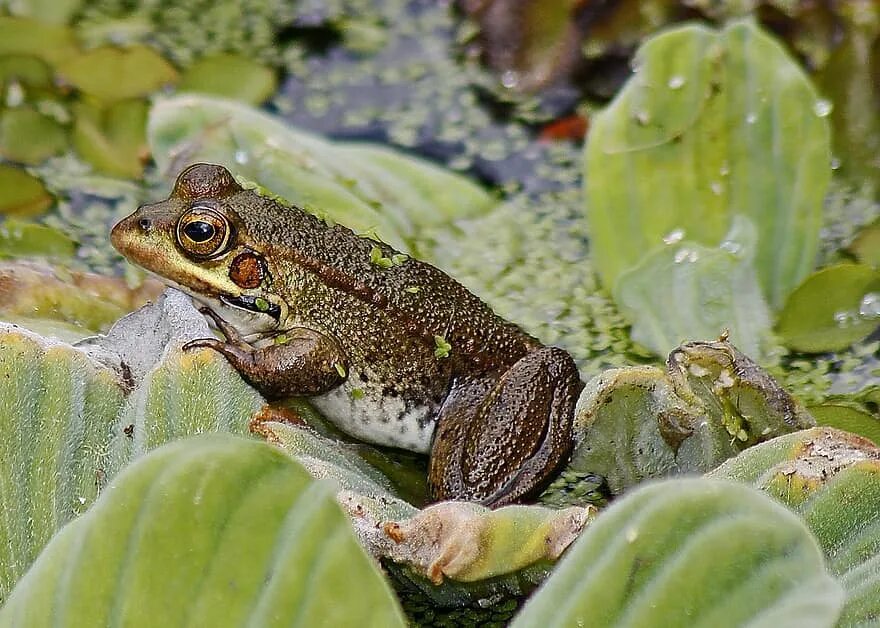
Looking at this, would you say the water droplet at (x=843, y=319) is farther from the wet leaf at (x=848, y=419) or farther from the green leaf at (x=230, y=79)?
the green leaf at (x=230, y=79)

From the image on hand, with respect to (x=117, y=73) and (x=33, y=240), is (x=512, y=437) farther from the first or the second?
(x=117, y=73)

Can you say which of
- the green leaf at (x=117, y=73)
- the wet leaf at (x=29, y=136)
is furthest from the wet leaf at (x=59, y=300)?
the green leaf at (x=117, y=73)

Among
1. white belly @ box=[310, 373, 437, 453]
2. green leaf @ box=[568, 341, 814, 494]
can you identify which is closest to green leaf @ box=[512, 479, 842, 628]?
green leaf @ box=[568, 341, 814, 494]

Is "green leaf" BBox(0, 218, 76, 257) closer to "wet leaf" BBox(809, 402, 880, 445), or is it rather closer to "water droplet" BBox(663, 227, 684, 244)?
"water droplet" BBox(663, 227, 684, 244)

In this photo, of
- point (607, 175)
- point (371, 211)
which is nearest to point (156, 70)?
point (371, 211)

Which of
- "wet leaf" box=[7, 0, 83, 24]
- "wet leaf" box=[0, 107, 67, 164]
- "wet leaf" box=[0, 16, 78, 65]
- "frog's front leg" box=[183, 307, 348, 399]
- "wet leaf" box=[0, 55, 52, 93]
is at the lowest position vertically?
"frog's front leg" box=[183, 307, 348, 399]

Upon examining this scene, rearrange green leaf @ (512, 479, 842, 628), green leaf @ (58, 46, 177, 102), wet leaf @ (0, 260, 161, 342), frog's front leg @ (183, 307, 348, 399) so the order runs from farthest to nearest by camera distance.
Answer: green leaf @ (58, 46, 177, 102) < wet leaf @ (0, 260, 161, 342) < frog's front leg @ (183, 307, 348, 399) < green leaf @ (512, 479, 842, 628)
